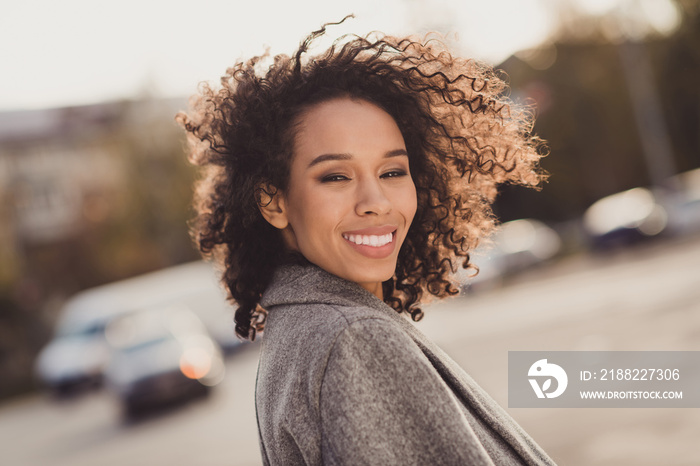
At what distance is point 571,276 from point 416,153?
17.2 metres

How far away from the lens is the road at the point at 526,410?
582 centimetres

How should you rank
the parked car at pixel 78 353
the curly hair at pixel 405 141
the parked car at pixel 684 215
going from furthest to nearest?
the parked car at pixel 684 215 → the parked car at pixel 78 353 → the curly hair at pixel 405 141

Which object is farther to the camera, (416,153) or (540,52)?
(540,52)

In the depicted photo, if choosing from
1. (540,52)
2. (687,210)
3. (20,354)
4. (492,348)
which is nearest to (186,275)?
(20,354)

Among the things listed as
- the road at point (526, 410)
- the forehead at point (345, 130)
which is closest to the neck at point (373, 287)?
the forehead at point (345, 130)

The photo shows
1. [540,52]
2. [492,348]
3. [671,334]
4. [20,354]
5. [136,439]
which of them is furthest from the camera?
[540,52]

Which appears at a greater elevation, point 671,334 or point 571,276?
point 571,276

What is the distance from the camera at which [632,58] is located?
26344 mm

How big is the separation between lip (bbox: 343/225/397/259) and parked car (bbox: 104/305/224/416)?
10.4m

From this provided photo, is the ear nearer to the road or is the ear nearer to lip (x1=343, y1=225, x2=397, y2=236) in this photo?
lip (x1=343, y1=225, x2=397, y2=236)

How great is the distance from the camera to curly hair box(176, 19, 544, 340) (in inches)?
77.0

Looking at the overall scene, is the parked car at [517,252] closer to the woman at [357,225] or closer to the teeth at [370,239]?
the woman at [357,225]

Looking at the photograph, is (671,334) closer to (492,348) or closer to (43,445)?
(492,348)

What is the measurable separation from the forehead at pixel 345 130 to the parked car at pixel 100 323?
14.9 metres
